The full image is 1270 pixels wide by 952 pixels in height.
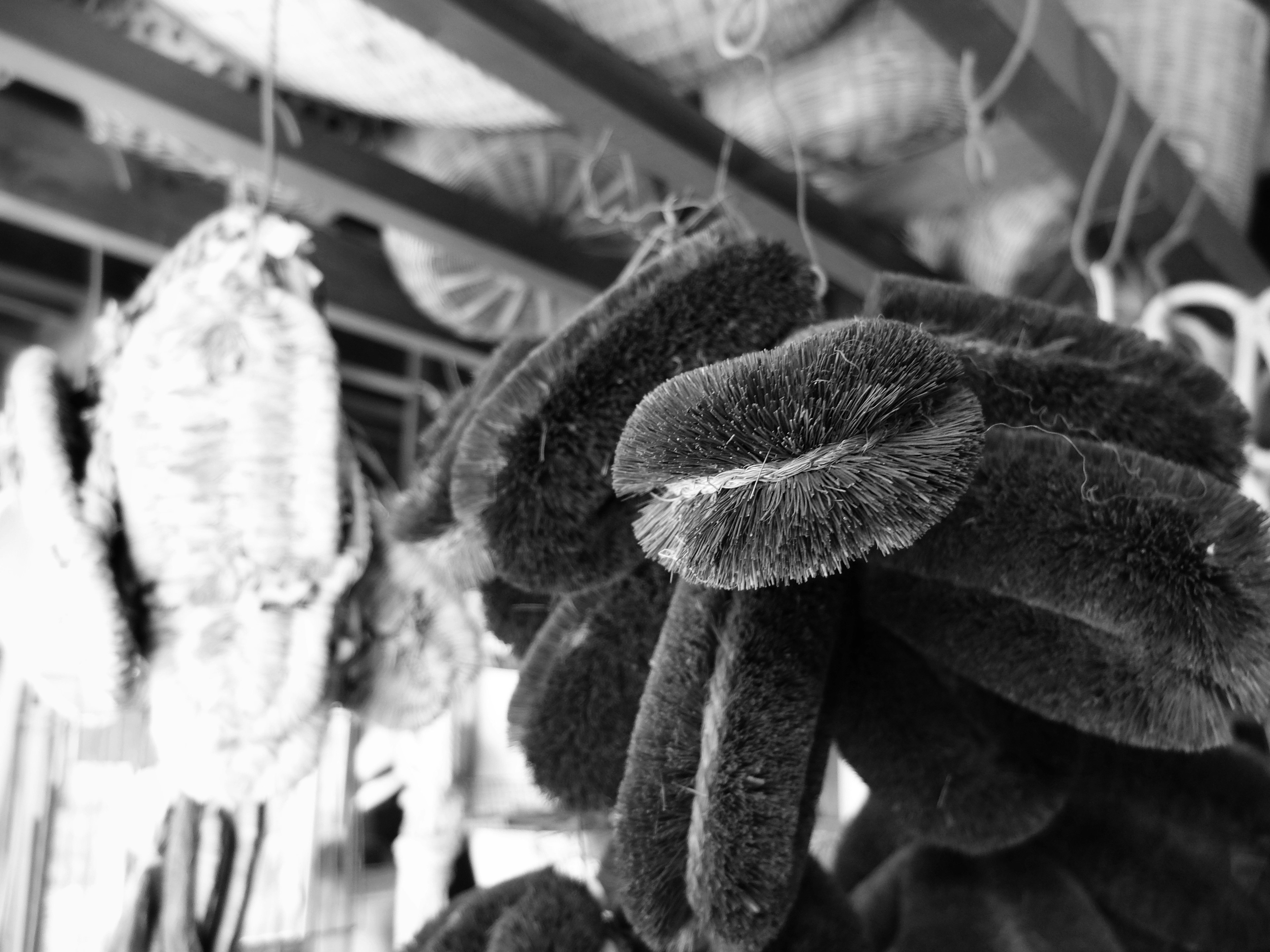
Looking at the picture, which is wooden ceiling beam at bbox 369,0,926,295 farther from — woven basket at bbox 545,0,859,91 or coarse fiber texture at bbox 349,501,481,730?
coarse fiber texture at bbox 349,501,481,730

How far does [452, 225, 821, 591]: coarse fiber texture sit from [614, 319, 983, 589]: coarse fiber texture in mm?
71

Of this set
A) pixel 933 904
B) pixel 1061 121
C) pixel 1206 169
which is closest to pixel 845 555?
pixel 933 904

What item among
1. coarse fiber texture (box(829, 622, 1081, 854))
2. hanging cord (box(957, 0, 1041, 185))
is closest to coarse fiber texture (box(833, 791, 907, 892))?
coarse fiber texture (box(829, 622, 1081, 854))

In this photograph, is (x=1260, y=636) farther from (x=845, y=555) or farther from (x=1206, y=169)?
(x=1206, y=169)

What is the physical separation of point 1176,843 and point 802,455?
328 mm

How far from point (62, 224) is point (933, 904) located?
65 centimetres

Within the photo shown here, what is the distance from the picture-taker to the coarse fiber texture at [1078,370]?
28cm

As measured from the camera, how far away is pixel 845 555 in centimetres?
19

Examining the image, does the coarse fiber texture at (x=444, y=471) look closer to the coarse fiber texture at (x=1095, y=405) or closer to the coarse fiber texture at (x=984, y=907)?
the coarse fiber texture at (x=1095, y=405)

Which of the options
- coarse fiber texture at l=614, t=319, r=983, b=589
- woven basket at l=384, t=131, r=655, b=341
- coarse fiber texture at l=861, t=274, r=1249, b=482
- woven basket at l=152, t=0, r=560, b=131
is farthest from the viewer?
woven basket at l=384, t=131, r=655, b=341

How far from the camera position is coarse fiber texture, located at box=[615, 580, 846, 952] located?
0.77ft

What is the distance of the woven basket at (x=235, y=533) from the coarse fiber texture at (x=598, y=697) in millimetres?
130

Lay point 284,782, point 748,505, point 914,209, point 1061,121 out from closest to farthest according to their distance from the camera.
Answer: point 748,505 < point 284,782 < point 1061,121 < point 914,209

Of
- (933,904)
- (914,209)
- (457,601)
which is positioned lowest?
(933,904)
